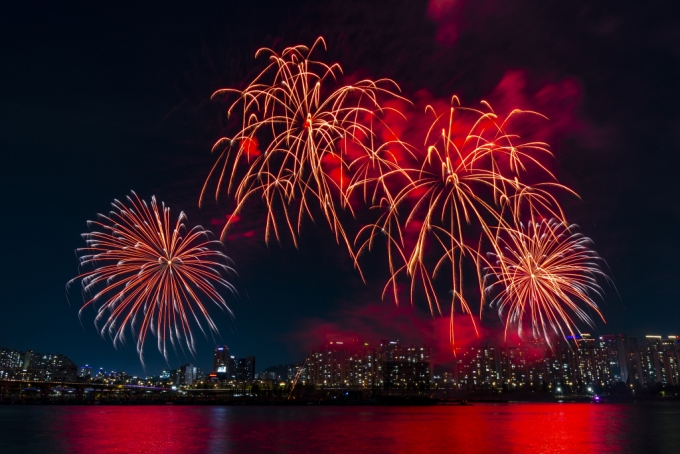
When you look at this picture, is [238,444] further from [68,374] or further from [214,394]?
[68,374]

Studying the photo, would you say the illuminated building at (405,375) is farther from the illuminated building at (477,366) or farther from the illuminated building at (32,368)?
the illuminated building at (32,368)

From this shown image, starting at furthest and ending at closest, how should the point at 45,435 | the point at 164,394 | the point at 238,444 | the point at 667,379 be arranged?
the point at 667,379, the point at 164,394, the point at 45,435, the point at 238,444

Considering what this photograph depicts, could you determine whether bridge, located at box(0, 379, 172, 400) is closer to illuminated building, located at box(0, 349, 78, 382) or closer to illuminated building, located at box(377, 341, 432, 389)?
illuminated building, located at box(0, 349, 78, 382)

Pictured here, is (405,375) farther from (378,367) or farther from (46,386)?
(46,386)

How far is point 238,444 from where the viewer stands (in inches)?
1284

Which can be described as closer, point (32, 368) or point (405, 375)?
point (405, 375)

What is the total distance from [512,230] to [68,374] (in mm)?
196430

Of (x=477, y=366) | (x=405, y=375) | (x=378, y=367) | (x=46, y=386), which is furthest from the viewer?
(x=477, y=366)

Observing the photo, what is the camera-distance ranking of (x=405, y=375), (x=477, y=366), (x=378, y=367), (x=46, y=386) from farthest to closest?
1. (x=477, y=366)
2. (x=378, y=367)
3. (x=405, y=375)
4. (x=46, y=386)

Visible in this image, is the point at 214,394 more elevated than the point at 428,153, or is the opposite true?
the point at 428,153

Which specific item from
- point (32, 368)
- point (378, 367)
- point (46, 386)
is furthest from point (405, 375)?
point (32, 368)

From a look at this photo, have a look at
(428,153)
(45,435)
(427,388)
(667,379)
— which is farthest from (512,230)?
(667,379)

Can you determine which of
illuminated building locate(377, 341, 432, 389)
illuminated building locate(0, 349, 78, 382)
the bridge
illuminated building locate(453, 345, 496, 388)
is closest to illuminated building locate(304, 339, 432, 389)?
illuminated building locate(377, 341, 432, 389)

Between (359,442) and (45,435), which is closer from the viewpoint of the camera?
(359,442)
